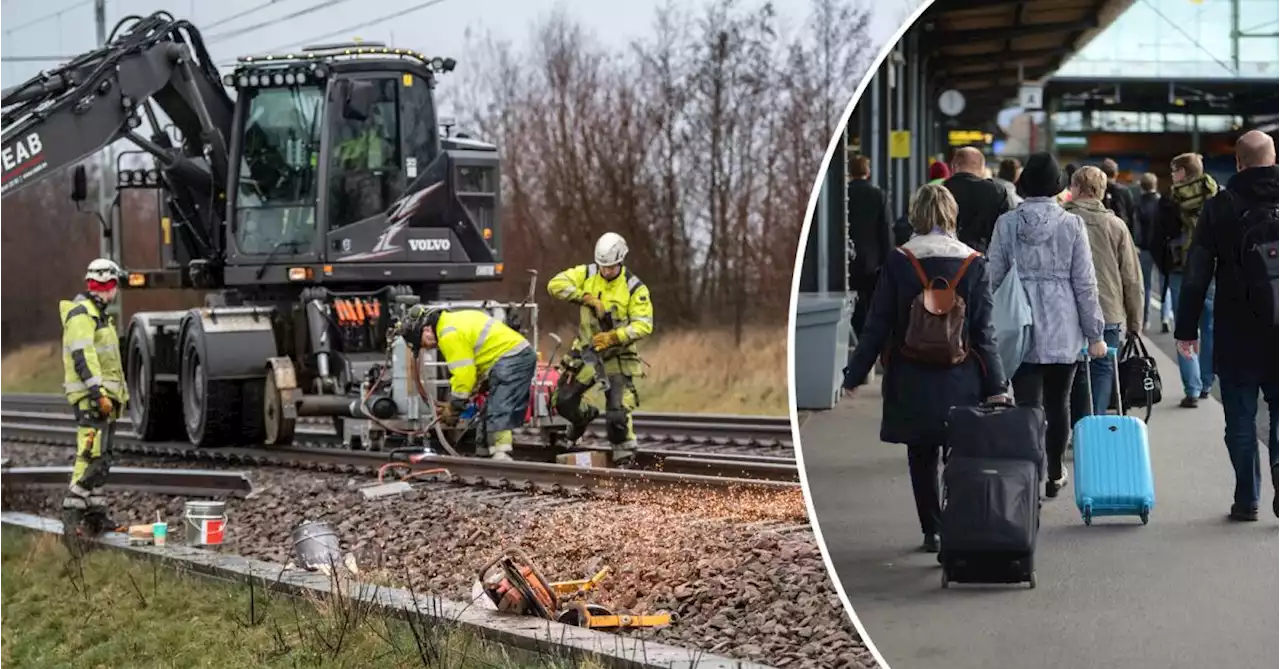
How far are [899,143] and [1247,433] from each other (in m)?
0.67

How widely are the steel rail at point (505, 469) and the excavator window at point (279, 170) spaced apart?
184cm

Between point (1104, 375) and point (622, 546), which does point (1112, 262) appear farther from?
point (622, 546)

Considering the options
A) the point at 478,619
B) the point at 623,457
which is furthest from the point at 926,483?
the point at 623,457

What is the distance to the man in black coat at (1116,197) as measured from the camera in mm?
2539

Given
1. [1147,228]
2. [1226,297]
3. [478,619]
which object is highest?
[1147,228]

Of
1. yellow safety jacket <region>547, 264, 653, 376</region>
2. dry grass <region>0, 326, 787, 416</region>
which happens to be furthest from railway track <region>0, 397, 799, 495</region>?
dry grass <region>0, 326, 787, 416</region>

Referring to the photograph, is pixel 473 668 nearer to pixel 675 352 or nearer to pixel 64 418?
pixel 675 352

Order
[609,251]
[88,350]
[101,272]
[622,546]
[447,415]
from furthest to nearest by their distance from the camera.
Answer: [447,415] < [609,251] < [101,272] < [88,350] < [622,546]

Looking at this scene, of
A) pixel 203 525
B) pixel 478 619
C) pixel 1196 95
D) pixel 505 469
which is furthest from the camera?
pixel 505 469

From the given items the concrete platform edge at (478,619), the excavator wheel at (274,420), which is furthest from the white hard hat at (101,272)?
the excavator wheel at (274,420)

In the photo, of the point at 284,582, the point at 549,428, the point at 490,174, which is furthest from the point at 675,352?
the point at 284,582

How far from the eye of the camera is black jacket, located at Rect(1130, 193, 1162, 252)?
2570 mm

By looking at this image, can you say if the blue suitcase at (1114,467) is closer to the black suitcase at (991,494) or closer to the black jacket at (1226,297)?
the black suitcase at (991,494)

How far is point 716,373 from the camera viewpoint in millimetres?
19344
